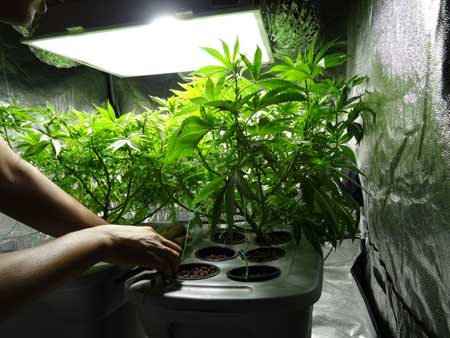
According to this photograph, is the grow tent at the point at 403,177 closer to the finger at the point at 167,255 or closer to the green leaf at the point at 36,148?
the finger at the point at 167,255

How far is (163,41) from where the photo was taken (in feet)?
3.51

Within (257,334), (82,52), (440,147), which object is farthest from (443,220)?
(82,52)

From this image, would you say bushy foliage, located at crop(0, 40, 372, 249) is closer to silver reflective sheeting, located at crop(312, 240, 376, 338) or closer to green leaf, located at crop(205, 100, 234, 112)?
green leaf, located at crop(205, 100, 234, 112)

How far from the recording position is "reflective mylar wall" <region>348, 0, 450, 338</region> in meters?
0.46

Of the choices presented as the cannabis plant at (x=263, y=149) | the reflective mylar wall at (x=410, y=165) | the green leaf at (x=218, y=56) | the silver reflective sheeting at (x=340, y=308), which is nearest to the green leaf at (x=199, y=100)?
the cannabis plant at (x=263, y=149)

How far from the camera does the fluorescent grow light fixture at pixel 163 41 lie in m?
0.92

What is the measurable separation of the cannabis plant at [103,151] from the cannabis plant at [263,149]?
0.06 metres

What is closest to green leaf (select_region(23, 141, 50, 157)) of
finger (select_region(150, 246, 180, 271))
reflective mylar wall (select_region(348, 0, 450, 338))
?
finger (select_region(150, 246, 180, 271))

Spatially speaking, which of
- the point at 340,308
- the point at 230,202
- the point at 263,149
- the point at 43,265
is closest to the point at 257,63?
the point at 263,149

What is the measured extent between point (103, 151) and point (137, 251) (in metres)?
Result: 0.34

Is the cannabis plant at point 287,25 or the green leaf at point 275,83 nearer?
the green leaf at point 275,83

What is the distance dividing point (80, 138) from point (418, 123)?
762 mm

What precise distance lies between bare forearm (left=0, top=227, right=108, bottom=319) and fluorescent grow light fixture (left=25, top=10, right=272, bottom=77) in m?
0.64

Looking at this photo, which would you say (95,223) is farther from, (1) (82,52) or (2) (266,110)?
(1) (82,52)
